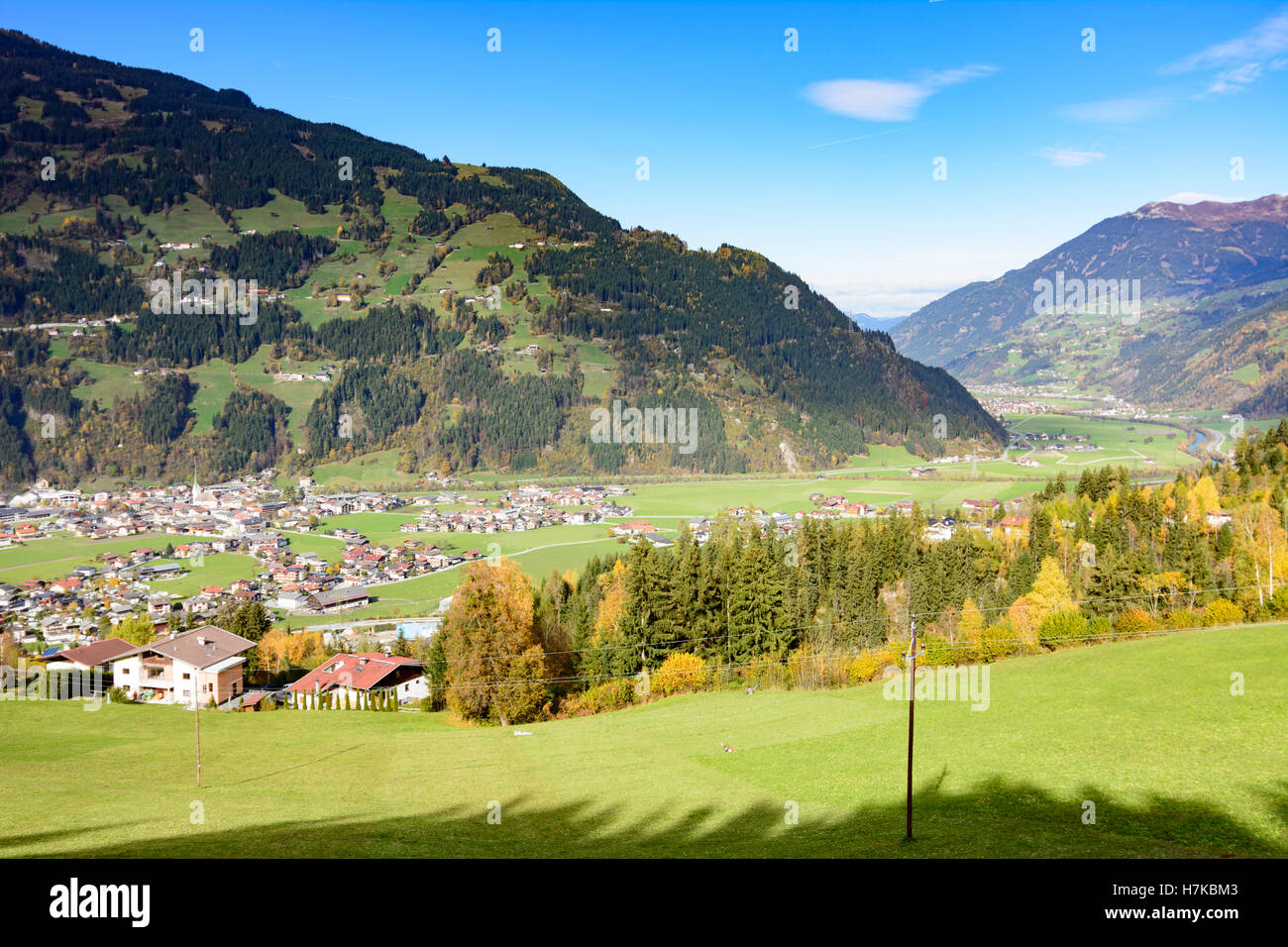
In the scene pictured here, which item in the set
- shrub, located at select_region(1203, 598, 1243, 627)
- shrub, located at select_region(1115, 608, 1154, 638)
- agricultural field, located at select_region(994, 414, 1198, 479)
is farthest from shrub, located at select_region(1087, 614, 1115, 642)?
agricultural field, located at select_region(994, 414, 1198, 479)

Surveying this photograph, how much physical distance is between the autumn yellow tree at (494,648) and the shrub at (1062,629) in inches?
989

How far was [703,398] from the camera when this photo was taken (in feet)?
559

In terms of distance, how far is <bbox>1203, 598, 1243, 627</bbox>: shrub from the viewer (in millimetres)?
38534

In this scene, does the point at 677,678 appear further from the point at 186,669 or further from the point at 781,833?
the point at 186,669

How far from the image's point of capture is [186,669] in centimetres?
4266

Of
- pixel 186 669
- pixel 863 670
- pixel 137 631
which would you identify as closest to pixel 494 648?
pixel 863 670

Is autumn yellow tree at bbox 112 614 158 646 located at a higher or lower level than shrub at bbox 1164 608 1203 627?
lower

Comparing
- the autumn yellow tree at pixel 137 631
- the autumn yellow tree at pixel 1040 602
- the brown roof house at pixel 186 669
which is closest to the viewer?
the brown roof house at pixel 186 669

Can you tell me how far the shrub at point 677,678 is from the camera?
39.9m

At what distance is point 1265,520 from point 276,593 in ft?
256

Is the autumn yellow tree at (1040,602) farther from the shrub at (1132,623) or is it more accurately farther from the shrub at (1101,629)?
the shrub at (1132,623)

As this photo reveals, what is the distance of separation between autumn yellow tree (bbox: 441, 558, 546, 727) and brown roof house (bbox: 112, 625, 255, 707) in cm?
1482

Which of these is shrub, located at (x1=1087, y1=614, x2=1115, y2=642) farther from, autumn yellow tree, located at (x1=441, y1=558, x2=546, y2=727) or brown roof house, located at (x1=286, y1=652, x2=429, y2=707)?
brown roof house, located at (x1=286, y1=652, x2=429, y2=707)

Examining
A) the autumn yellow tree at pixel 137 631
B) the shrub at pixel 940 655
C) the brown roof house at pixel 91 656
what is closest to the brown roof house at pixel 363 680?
the brown roof house at pixel 91 656
